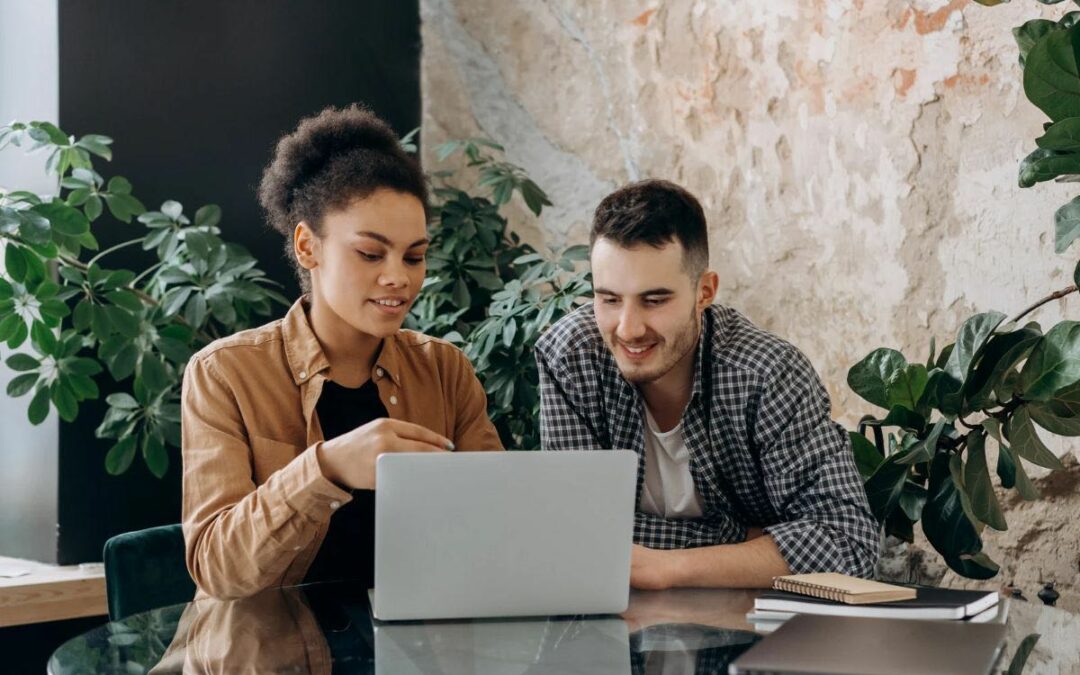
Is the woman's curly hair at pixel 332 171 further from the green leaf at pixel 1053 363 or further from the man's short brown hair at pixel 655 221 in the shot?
the green leaf at pixel 1053 363

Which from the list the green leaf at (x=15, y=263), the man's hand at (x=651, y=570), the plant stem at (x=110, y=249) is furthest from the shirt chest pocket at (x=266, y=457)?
the plant stem at (x=110, y=249)

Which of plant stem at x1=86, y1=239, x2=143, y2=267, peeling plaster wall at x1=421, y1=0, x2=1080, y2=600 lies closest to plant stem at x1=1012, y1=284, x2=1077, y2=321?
peeling plaster wall at x1=421, y1=0, x2=1080, y2=600

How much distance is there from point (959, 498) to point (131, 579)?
134 cm

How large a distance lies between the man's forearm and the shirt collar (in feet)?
2.02

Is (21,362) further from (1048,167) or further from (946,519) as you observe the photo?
(1048,167)

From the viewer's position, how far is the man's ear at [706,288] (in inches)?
79.4

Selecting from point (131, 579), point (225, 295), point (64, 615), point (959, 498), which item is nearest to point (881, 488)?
point (959, 498)

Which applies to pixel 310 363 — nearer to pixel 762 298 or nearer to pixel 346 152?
pixel 346 152

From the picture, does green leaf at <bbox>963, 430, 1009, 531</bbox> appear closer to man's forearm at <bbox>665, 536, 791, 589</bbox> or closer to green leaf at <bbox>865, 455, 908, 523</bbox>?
green leaf at <bbox>865, 455, 908, 523</bbox>

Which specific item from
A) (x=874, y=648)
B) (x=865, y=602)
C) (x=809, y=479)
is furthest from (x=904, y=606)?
(x=809, y=479)

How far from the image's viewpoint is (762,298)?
8.90 ft

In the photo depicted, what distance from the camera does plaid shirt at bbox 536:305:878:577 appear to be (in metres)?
1.86

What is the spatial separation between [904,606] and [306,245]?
110cm

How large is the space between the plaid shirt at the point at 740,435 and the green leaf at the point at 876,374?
148 mm
